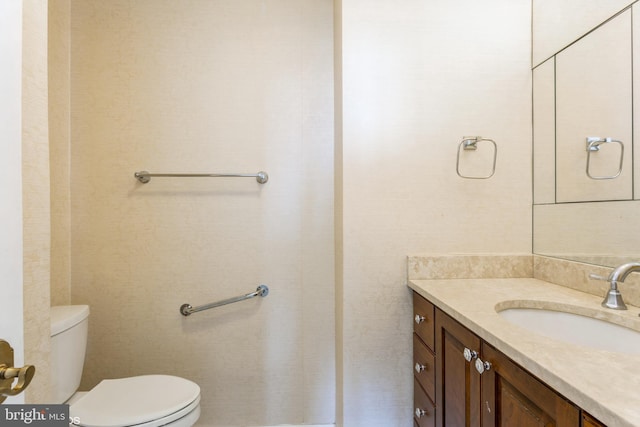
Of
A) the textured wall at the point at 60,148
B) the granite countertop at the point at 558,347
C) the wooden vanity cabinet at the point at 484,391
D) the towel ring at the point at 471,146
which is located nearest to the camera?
the granite countertop at the point at 558,347

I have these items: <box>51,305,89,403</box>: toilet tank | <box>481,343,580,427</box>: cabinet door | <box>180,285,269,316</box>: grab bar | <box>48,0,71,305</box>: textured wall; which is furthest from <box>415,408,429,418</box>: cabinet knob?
<box>48,0,71,305</box>: textured wall

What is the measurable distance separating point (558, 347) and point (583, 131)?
0.89 metres

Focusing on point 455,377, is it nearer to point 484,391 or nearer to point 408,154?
point 484,391

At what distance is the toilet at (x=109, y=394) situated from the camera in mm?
1093

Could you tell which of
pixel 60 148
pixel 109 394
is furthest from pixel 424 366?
pixel 60 148

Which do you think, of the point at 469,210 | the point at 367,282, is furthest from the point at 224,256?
the point at 469,210

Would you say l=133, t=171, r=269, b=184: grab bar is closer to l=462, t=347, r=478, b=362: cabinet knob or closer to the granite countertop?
the granite countertop

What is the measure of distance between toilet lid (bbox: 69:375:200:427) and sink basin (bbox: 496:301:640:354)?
3.94 feet

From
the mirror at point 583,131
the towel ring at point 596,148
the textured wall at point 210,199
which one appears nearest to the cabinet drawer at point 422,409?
the textured wall at point 210,199

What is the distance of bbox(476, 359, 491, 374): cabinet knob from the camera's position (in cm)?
81

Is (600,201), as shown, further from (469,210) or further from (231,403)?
(231,403)

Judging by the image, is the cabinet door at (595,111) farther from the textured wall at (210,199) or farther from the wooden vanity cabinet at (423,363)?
the textured wall at (210,199)

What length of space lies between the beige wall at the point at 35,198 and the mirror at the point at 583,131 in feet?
5.72

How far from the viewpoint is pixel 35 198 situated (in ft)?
2.77
